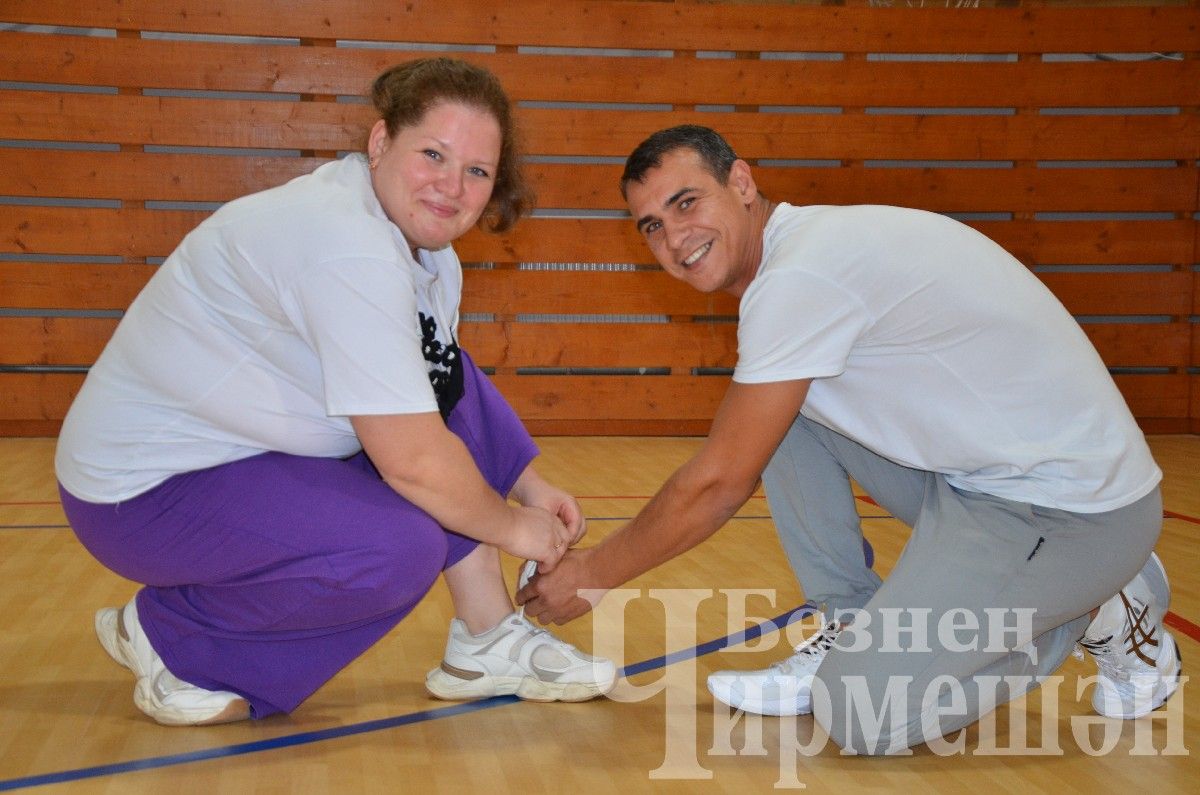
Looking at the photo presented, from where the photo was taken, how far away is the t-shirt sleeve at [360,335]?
5.08 feet

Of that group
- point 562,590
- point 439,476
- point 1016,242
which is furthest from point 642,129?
point 439,476

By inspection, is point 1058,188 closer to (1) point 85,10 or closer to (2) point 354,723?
(1) point 85,10

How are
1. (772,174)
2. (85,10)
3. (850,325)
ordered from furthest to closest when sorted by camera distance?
1. (772,174)
2. (85,10)
3. (850,325)

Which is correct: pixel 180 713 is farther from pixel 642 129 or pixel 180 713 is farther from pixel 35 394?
Result: pixel 642 129

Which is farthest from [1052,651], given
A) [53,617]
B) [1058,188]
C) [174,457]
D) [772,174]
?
[1058,188]

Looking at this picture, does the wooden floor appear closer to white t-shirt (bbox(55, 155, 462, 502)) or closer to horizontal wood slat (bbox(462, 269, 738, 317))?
white t-shirt (bbox(55, 155, 462, 502))

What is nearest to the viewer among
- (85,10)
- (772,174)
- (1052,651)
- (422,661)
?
(1052,651)

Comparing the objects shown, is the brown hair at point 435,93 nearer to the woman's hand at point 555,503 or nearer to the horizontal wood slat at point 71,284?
the woman's hand at point 555,503

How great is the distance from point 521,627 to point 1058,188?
5.11 meters

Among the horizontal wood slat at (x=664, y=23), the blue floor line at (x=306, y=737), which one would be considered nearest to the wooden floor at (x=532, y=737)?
the blue floor line at (x=306, y=737)

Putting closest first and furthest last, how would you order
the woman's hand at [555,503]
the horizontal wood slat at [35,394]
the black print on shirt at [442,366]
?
A: 1. the black print on shirt at [442,366]
2. the woman's hand at [555,503]
3. the horizontal wood slat at [35,394]

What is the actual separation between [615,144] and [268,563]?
4.56 m

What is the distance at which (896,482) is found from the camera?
198 centimetres

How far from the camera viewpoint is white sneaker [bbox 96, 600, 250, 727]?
1.78 m
